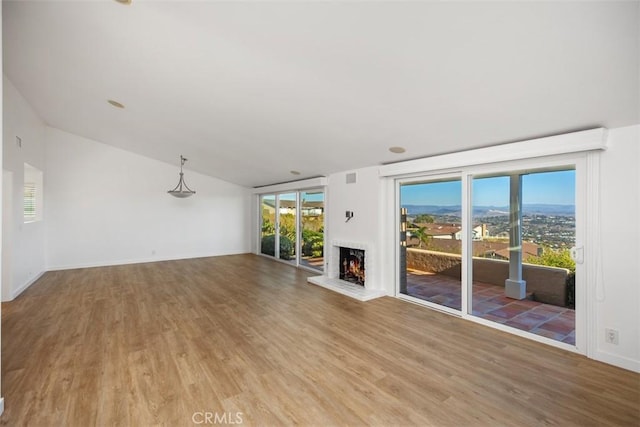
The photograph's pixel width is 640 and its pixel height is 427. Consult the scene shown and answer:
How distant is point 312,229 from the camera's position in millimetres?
7207

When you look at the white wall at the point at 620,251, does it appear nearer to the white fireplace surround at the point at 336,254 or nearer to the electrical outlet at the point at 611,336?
the electrical outlet at the point at 611,336

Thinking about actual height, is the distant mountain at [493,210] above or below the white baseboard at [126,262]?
above

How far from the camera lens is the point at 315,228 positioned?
23.3ft

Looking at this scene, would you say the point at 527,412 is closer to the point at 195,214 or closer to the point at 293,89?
the point at 293,89

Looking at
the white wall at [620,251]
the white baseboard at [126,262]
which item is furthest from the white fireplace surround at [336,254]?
the white baseboard at [126,262]

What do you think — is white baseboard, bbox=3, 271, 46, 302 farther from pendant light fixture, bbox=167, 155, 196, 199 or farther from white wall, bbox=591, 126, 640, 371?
white wall, bbox=591, 126, 640, 371

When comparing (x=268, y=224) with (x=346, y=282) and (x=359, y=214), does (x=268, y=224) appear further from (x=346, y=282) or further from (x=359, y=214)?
(x=359, y=214)

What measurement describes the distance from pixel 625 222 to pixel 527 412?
6.37 ft

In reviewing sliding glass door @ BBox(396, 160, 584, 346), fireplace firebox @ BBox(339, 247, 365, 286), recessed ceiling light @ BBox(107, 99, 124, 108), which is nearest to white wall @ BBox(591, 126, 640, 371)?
sliding glass door @ BBox(396, 160, 584, 346)

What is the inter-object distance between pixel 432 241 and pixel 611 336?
2.15 meters

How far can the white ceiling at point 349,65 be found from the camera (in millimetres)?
1899

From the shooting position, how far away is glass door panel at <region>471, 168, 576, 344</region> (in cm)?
311

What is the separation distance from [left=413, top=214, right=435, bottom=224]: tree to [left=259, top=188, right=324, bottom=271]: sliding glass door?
100 inches

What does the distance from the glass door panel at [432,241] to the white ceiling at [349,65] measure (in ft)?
2.22
